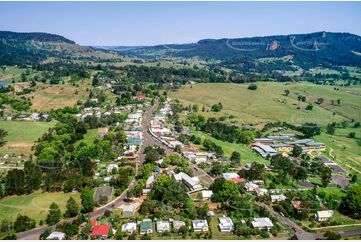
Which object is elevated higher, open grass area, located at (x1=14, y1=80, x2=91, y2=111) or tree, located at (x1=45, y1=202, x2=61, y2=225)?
open grass area, located at (x1=14, y1=80, x2=91, y2=111)

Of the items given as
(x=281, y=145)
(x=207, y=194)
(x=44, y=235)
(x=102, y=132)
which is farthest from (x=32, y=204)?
(x=281, y=145)

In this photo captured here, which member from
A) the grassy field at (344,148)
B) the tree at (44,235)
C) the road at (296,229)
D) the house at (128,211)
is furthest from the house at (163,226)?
the grassy field at (344,148)

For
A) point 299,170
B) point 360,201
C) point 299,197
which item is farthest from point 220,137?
point 360,201

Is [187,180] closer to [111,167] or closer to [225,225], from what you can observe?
[225,225]

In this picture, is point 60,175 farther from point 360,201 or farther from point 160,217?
point 360,201

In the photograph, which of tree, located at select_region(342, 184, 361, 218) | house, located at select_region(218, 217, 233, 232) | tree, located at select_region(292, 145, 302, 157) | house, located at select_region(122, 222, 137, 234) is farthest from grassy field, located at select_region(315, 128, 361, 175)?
house, located at select_region(122, 222, 137, 234)

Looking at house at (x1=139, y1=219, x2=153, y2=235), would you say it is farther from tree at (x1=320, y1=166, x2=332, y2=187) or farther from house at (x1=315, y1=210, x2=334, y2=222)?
tree at (x1=320, y1=166, x2=332, y2=187)
